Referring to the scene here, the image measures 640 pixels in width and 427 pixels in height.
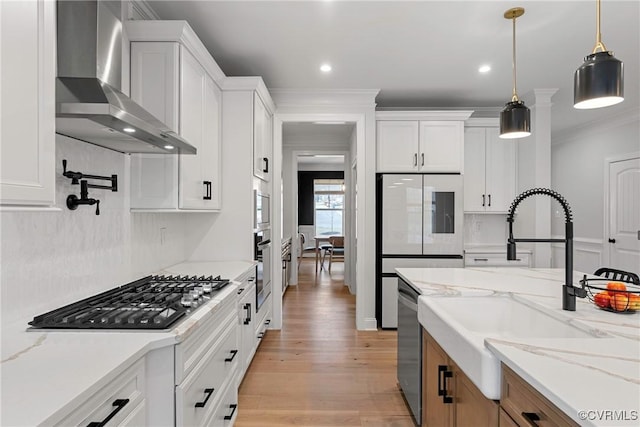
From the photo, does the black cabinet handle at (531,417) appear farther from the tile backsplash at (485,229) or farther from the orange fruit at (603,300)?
the tile backsplash at (485,229)

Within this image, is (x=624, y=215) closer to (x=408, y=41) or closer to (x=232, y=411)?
(x=408, y=41)

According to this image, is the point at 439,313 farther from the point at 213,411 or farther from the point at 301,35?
the point at 301,35

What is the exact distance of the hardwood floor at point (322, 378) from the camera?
226 centimetres

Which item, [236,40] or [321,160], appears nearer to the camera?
[236,40]

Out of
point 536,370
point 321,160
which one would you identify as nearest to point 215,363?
point 536,370

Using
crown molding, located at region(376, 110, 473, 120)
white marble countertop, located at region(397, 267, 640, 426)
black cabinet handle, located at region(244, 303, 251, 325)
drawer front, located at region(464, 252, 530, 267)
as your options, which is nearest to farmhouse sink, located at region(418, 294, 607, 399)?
white marble countertop, located at region(397, 267, 640, 426)

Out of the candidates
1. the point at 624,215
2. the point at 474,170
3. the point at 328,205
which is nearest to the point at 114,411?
the point at 474,170

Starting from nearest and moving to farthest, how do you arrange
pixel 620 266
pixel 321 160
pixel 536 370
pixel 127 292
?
pixel 536 370
pixel 127 292
pixel 620 266
pixel 321 160

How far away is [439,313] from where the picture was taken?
1.53m

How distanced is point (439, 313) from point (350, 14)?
207 centimetres

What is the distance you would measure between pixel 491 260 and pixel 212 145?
10.9ft

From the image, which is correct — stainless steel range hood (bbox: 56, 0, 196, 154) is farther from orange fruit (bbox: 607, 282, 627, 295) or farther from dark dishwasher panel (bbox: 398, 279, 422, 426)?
orange fruit (bbox: 607, 282, 627, 295)

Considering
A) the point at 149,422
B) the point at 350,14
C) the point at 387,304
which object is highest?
the point at 350,14

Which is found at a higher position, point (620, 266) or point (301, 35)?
point (301, 35)
